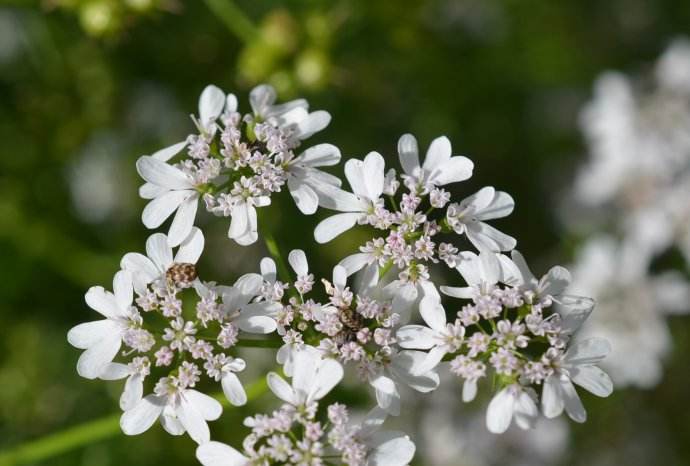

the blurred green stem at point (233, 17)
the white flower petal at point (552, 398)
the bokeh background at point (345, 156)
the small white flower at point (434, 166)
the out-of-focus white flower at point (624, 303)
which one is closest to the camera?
the white flower petal at point (552, 398)

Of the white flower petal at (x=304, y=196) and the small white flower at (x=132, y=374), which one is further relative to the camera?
the white flower petal at (x=304, y=196)

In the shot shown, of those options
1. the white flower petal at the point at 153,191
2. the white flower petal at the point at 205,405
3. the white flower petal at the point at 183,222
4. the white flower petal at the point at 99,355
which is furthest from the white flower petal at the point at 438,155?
the white flower petal at the point at 99,355

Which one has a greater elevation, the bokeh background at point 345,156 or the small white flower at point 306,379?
the bokeh background at point 345,156

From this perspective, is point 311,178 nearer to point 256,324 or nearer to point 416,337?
point 256,324

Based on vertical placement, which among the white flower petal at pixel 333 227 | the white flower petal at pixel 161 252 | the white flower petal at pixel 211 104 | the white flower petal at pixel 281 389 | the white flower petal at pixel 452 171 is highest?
the white flower petal at pixel 211 104

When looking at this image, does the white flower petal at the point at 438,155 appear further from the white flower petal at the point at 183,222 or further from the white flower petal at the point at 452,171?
the white flower petal at the point at 183,222

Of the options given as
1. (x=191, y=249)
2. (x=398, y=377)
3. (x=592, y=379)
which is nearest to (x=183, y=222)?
(x=191, y=249)

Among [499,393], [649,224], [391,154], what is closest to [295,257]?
[499,393]

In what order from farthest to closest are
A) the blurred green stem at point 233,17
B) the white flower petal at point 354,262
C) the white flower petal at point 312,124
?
the blurred green stem at point 233,17 < the white flower petal at point 312,124 < the white flower petal at point 354,262
